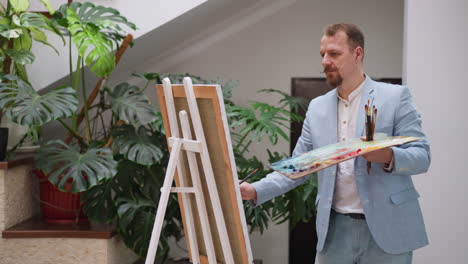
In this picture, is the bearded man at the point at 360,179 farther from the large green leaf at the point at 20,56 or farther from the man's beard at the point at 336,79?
the large green leaf at the point at 20,56

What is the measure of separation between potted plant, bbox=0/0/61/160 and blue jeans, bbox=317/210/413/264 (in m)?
2.08

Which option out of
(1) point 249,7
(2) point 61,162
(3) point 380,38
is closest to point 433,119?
(3) point 380,38

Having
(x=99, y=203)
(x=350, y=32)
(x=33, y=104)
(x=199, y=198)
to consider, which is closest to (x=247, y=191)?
(x=199, y=198)

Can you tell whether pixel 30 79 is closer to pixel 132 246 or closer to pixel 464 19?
pixel 132 246

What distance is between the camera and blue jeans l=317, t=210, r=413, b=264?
220cm

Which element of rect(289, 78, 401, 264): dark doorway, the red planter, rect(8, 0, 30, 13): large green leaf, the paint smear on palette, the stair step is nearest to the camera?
the paint smear on palette

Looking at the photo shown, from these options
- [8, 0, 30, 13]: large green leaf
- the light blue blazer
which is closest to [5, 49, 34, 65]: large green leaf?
[8, 0, 30, 13]: large green leaf

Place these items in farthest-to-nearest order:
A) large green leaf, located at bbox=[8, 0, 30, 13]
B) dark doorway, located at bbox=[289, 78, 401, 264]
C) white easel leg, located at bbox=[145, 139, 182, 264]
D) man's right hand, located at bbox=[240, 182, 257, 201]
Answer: dark doorway, located at bbox=[289, 78, 401, 264] < large green leaf, located at bbox=[8, 0, 30, 13] < man's right hand, located at bbox=[240, 182, 257, 201] < white easel leg, located at bbox=[145, 139, 182, 264]

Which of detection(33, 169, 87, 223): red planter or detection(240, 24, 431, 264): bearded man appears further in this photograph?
detection(33, 169, 87, 223): red planter

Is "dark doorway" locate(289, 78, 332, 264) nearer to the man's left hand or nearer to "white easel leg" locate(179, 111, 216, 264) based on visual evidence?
"white easel leg" locate(179, 111, 216, 264)

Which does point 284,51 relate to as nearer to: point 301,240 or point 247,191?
point 301,240

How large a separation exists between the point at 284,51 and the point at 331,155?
3.27 metres

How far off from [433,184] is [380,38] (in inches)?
68.0

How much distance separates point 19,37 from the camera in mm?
3826
